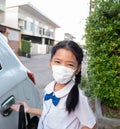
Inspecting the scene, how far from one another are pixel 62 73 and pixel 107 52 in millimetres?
3175

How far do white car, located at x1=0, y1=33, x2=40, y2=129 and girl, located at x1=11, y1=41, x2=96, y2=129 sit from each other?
295 millimetres

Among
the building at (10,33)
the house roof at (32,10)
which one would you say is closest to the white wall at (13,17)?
the house roof at (32,10)

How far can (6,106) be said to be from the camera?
7.13 feet

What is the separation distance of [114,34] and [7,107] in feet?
10.7

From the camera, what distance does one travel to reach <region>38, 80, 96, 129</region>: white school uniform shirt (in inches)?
78.4

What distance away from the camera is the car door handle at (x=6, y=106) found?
2.12 meters

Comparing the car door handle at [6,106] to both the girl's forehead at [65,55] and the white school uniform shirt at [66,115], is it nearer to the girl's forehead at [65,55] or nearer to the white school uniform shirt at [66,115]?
the white school uniform shirt at [66,115]

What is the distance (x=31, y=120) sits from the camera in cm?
257

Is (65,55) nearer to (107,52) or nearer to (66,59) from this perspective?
(66,59)

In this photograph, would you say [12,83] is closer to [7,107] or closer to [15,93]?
[15,93]

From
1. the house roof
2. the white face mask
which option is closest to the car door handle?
the white face mask

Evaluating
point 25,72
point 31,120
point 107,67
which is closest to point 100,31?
point 107,67

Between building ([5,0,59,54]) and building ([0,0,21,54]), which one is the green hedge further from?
building ([5,0,59,54])

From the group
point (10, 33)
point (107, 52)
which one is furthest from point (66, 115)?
point (10, 33)
